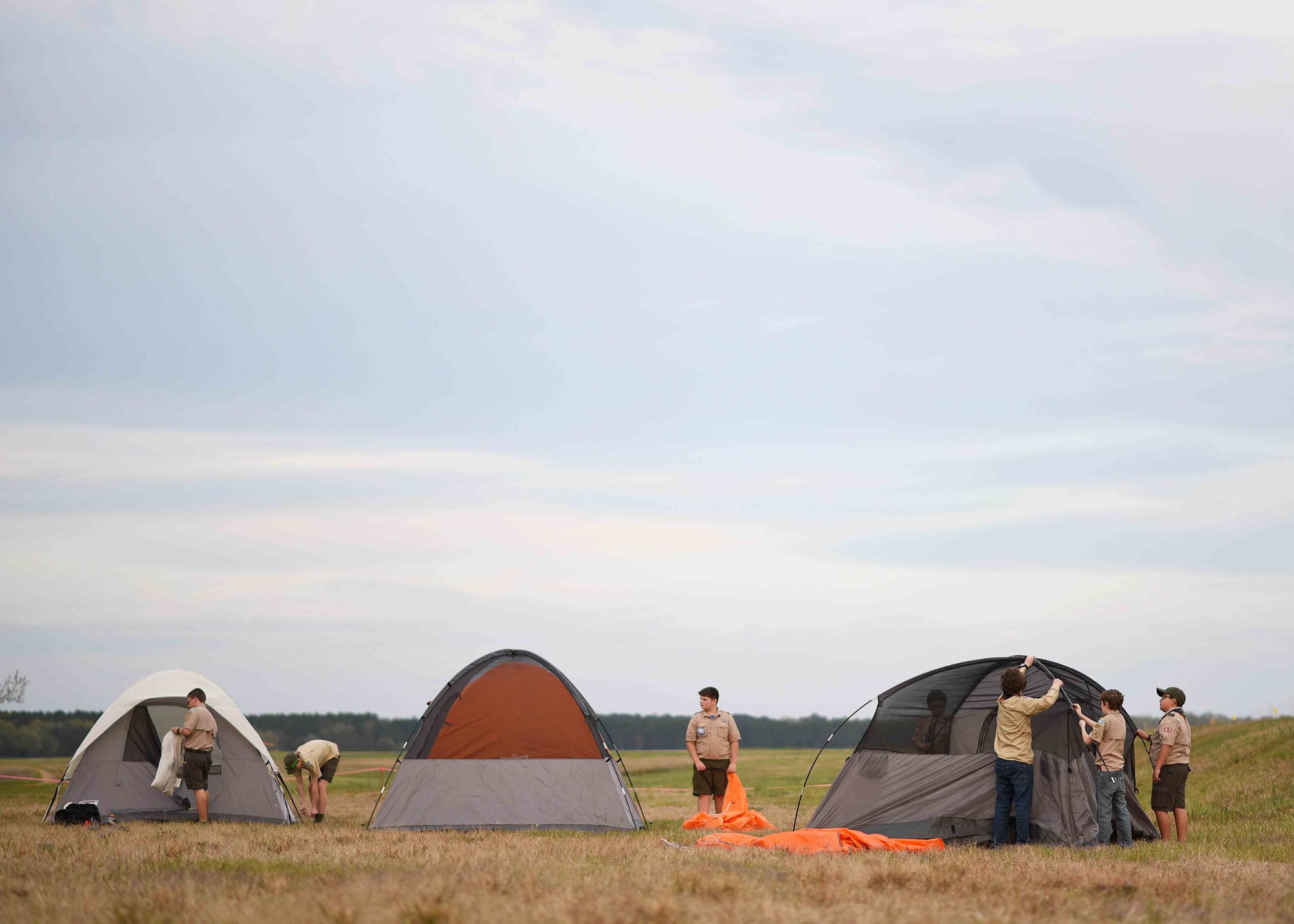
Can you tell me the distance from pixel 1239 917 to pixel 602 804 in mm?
8569

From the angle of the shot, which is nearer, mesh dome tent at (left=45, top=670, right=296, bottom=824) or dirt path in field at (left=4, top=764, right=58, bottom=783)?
mesh dome tent at (left=45, top=670, right=296, bottom=824)

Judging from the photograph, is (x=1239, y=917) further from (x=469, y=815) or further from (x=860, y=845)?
(x=469, y=815)

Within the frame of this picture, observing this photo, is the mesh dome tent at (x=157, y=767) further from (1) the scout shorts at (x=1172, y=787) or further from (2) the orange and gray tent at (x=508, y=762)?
(1) the scout shorts at (x=1172, y=787)

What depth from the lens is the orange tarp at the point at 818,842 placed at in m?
12.1

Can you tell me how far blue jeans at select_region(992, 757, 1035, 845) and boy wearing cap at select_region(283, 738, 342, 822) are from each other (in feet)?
31.7

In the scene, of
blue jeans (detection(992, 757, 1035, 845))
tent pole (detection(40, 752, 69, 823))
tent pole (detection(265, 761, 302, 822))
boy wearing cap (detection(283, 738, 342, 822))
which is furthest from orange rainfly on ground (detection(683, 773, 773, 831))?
tent pole (detection(40, 752, 69, 823))

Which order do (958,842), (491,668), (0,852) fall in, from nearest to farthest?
(0,852)
(958,842)
(491,668)

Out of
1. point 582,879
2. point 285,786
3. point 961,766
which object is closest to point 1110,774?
point 961,766

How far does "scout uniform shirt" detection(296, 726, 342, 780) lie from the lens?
1722 centimetres

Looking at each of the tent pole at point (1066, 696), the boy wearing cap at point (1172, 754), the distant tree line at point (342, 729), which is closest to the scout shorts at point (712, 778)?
the tent pole at point (1066, 696)

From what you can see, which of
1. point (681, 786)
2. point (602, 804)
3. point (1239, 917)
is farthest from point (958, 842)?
point (681, 786)

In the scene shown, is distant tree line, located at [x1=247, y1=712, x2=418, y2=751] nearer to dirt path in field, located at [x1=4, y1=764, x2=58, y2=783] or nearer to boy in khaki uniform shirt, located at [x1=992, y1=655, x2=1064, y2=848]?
dirt path in field, located at [x1=4, y1=764, x2=58, y2=783]

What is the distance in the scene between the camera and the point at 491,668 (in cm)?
1552

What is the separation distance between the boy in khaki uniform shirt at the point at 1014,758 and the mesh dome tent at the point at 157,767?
34.2 feet
